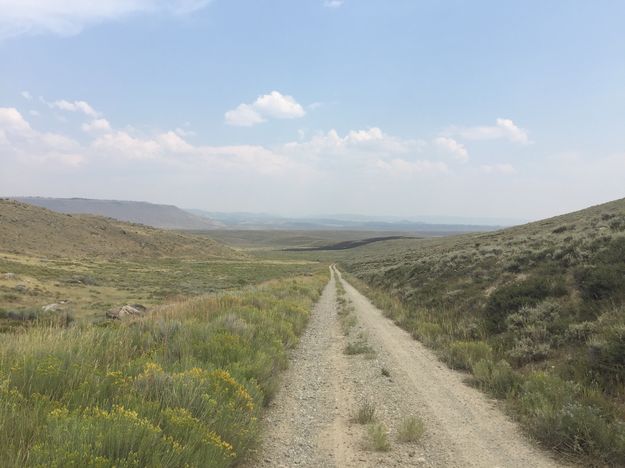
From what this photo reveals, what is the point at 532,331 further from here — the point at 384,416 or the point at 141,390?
the point at 141,390

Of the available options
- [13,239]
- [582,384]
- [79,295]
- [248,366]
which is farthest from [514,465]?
[13,239]

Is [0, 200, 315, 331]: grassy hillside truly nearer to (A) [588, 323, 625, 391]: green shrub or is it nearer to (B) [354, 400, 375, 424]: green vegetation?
(B) [354, 400, 375, 424]: green vegetation

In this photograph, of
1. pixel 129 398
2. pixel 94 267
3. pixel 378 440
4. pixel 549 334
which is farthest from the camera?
pixel 94 267

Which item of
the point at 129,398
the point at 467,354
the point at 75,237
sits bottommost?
the point at 75,237

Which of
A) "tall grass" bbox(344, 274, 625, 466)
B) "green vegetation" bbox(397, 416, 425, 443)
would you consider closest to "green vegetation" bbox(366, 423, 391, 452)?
"green vegetation" bbox(397, 416, 425, 443)

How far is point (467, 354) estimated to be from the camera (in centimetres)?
970

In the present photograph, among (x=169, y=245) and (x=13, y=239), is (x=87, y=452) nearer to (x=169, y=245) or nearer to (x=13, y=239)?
(x=13, y=239)

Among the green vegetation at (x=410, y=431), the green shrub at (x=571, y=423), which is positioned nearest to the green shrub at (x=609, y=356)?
the green shrub at (x=571, y=423)

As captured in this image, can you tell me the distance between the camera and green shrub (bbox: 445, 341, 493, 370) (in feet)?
30.8

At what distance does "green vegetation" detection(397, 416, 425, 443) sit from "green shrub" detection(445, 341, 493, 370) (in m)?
4.00

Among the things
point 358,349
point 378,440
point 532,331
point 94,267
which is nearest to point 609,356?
point 532,331

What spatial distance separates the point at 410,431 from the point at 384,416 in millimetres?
968

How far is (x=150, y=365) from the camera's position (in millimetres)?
5082

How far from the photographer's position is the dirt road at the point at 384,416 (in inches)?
203
